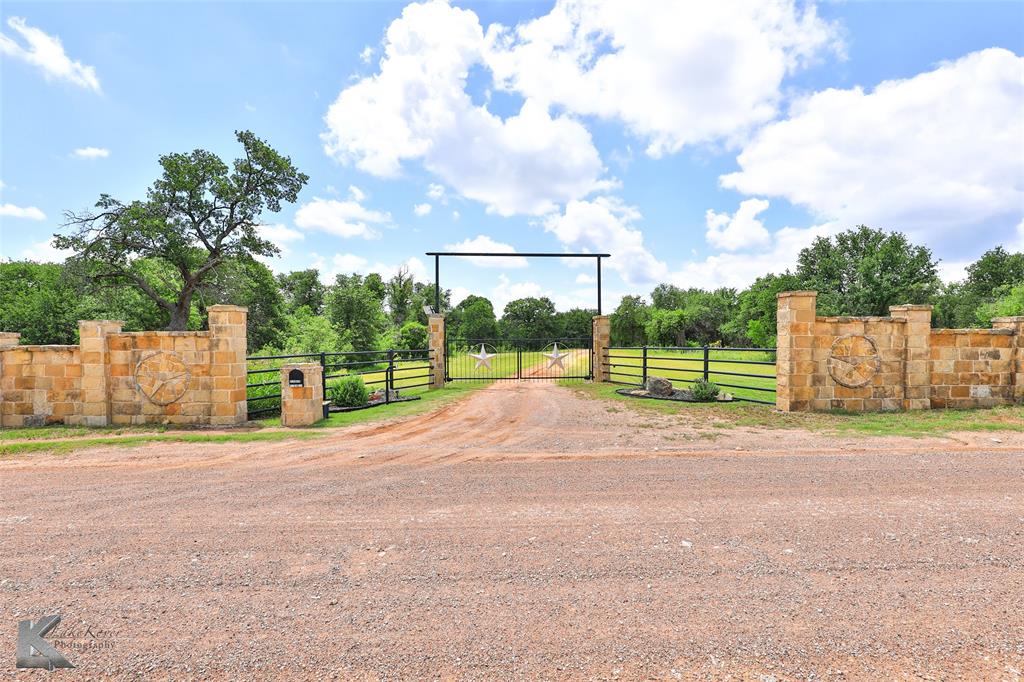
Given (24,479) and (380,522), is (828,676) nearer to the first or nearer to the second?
(380,522)

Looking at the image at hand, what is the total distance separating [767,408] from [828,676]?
30.5ft

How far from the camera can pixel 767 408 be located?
34.1ft

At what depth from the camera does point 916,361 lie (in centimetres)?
1002

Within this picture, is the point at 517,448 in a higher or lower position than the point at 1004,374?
lower

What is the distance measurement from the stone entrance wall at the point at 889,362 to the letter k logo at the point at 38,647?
11397 millimetres

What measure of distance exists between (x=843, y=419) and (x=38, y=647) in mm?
11568

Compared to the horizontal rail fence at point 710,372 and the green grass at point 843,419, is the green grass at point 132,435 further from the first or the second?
the horizontal rail fence at point 710,372

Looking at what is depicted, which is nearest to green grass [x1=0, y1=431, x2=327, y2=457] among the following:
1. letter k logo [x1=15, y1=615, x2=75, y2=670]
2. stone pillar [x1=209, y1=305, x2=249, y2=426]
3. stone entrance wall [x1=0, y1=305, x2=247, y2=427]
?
stone pillar [x1=209, y1=305, x2=249, y2=426]

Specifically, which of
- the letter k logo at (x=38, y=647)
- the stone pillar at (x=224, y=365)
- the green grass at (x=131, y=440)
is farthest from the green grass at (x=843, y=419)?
the letter k logo at (x=38, y=647)

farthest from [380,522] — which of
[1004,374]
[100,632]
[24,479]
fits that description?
[1004,374]

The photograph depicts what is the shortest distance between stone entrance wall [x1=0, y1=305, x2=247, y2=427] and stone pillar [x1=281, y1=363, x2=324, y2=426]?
1.09m

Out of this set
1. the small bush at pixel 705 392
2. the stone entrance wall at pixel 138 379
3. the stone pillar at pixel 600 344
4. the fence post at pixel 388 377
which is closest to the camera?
the stone entrance wall at pixel 138 379

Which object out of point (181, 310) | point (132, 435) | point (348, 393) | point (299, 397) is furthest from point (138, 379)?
point (181, 310)

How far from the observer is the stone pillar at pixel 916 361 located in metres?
9.99
